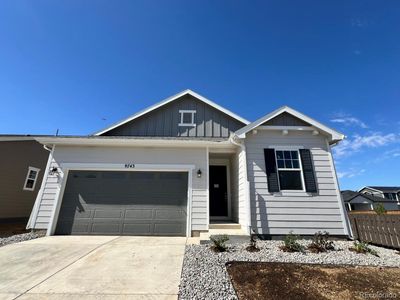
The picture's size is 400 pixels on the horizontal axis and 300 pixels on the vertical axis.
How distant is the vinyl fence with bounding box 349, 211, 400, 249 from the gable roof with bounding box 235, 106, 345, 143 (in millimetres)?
2603

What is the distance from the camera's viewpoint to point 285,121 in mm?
7133

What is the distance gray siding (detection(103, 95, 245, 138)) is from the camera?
1012 centimetres

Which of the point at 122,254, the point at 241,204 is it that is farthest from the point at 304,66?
the point at 122,254

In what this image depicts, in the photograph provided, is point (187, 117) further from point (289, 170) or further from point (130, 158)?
point (289, 170)

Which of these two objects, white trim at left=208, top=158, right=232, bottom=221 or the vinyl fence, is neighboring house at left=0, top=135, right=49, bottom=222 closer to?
white trim at left=208, top=158, right=232, bottom=221

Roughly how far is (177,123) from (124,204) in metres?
5.00

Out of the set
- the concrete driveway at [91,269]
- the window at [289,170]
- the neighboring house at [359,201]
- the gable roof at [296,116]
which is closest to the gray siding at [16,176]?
the concrete driveway at [91,269]

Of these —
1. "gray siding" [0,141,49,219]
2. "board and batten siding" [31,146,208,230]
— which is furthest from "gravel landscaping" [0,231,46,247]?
"gray siding" [0,141,49,219]

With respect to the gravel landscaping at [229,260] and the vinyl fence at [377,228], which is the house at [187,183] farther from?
the gravel landscaping at [229,260]

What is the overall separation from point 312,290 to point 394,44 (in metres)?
10.0

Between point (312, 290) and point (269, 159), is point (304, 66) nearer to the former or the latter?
point (269, 159)

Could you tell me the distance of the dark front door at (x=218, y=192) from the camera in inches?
327

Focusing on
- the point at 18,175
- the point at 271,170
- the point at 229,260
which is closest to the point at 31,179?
the point at 18,175

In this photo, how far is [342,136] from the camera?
6.67m
